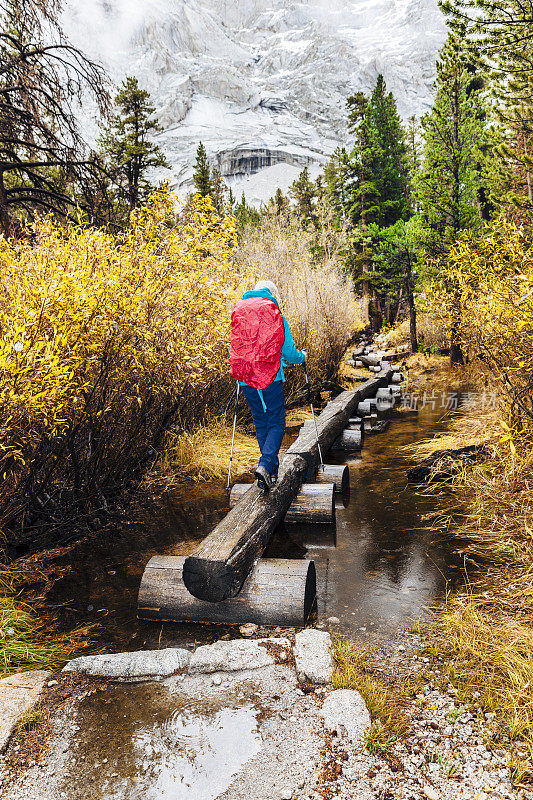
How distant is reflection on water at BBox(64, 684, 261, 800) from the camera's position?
217 centimetres

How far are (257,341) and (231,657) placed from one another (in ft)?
8.24

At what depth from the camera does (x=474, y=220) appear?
48.6ft

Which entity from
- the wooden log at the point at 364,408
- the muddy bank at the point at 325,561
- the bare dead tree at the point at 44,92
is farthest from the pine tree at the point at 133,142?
the muddy bank at the point at 325,561

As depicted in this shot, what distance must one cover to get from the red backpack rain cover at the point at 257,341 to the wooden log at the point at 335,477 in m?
2.32

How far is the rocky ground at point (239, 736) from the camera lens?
82.8 inches

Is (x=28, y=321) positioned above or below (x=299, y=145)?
below

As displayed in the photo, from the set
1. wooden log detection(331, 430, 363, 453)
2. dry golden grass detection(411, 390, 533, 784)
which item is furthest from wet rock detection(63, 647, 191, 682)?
wooden log detection(331, 430, 363, 453)

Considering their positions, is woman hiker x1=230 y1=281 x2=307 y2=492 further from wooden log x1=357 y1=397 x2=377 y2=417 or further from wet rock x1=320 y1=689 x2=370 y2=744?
wooden log x1=357 y1=397 x2=377 y2=417

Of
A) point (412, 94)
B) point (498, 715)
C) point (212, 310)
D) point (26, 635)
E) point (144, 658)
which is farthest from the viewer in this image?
point (412, 94)

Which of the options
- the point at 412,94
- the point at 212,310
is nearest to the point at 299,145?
the point at 412,94

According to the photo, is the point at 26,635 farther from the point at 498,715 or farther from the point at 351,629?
the point at 498,715

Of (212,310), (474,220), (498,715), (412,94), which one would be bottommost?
(498,715)

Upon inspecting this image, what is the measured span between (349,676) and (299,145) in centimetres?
18132

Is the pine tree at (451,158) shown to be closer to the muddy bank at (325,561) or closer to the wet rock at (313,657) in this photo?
the muddy bank at (325,561)
